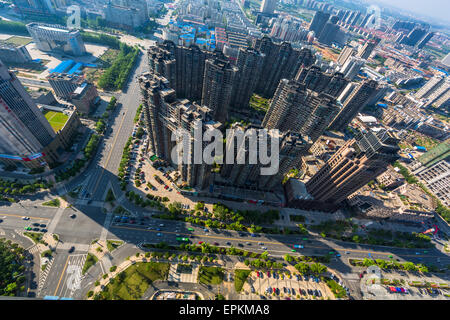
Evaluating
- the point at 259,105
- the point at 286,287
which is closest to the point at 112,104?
the point at 259,105

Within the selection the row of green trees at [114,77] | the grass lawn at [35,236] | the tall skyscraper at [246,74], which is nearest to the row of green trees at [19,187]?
the grass lawn at [35,236]

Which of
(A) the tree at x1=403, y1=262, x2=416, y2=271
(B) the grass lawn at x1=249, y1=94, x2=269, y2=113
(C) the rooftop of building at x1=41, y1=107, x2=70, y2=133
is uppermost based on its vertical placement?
(B) the grass lawn at x1=249, y1=94, x2=269, y2=113

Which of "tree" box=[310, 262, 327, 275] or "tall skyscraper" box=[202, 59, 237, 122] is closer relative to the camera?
"tree" box=[310, 262, 327, 275]

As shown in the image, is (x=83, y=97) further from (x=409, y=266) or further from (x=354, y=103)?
(x=409, y=266)

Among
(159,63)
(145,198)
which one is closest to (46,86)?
(159,63)

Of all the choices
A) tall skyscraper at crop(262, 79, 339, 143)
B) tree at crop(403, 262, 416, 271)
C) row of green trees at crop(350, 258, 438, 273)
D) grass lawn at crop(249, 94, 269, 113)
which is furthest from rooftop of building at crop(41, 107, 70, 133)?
tree at crop(403, 262, 416, 271)

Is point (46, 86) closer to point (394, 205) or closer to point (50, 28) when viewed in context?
point (50, 28)

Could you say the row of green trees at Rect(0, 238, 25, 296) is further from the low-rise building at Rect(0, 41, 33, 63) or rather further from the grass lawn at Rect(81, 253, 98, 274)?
the low-rise building at Rect(0, 41, 33, 63)

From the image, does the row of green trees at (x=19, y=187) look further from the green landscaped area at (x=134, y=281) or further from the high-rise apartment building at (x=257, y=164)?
the high-rise apartment building at (x=257, y=164)
